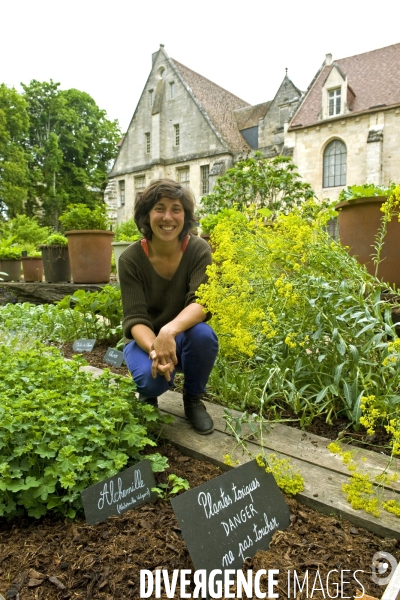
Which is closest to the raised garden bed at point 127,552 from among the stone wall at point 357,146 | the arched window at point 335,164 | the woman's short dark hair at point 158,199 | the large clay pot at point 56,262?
the woman's short dark hair at point 158,199

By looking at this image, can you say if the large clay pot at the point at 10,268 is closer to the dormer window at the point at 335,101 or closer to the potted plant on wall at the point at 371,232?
the potted plant on wall at the point at 371,232

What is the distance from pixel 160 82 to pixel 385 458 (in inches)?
1066

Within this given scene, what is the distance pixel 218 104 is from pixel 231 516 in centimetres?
2628

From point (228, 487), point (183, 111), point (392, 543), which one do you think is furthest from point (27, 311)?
point (183, 111)

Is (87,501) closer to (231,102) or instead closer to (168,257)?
(168,257)

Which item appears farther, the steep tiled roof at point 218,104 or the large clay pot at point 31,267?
the steep tiled roof at point 218,104

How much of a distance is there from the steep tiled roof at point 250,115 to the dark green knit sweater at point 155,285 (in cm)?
2269

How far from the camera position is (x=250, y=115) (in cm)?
2341

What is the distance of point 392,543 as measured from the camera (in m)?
1.16

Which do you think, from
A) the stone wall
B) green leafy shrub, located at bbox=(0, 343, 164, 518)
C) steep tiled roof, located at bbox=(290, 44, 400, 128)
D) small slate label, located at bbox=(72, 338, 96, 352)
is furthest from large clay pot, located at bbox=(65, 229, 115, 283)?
steep tiled roof, located at bbox=(290, 44, 400, 128)

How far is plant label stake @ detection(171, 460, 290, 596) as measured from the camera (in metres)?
1.09

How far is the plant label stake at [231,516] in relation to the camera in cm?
109
